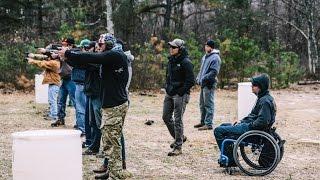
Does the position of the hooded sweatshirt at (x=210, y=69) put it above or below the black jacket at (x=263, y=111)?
above

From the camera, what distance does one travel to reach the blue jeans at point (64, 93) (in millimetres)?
12213

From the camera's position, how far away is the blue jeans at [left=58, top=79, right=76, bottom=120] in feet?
40.1

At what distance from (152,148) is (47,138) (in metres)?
4.68

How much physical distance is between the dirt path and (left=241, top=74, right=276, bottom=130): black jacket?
728 millimetres

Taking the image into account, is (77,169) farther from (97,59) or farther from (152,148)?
(152,148)

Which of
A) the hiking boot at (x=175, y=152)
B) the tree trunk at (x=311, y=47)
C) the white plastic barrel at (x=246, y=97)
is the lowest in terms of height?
the hiking boot at (x=175, y=152)

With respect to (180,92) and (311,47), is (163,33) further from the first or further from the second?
(180,92)

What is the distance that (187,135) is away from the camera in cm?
1180

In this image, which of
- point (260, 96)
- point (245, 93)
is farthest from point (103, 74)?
point (245, 93)

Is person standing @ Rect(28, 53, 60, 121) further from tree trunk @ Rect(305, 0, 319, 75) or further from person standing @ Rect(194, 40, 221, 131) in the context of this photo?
tree trunk @ Rect(305, 0, 319, 75)

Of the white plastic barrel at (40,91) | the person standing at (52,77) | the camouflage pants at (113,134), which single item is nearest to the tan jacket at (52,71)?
the person standing at (52,77)

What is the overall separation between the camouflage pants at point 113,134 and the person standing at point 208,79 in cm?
501

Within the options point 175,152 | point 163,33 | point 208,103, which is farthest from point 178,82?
point 163,33

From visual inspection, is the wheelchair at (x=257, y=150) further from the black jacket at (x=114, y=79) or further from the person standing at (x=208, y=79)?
the person standing at (x=208, y=79)
